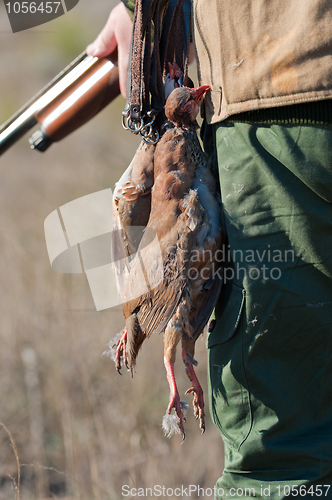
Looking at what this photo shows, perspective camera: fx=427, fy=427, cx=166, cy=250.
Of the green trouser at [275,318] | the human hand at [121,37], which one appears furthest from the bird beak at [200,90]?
the human hand at [121,37]

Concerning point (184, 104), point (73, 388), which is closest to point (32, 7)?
point (184, 104)

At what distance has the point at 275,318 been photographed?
1.45 meters

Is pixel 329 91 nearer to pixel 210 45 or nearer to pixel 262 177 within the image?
pixel 262 177

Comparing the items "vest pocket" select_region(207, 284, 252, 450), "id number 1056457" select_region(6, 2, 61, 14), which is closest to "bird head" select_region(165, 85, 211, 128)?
"vest pocket" select_region(207, 284, 252, 450)

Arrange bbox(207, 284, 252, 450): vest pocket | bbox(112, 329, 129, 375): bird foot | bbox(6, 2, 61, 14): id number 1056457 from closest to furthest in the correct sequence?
bbox(207, 284, 252, 450): vest pocket < bbox(112, 329, 129, 375): bird foot < bbox(6, 2, 61, 14): id number 1056457

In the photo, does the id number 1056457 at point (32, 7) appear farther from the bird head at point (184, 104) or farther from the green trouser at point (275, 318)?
the green trouser at point (275, 318)

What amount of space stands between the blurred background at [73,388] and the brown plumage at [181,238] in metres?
1.13

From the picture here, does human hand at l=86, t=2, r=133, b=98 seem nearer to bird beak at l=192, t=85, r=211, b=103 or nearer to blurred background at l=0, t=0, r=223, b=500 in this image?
bird beak at l=192, t=85, r=211, b=103

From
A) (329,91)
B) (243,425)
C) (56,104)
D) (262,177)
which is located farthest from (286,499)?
(56,104)

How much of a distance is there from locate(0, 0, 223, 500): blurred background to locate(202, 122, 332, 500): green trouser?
128cm

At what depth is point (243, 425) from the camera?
5.07ft

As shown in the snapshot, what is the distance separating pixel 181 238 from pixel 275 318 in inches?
16.8

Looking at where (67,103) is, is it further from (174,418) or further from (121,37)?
(174,418)

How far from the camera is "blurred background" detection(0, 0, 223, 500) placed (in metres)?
2.83
